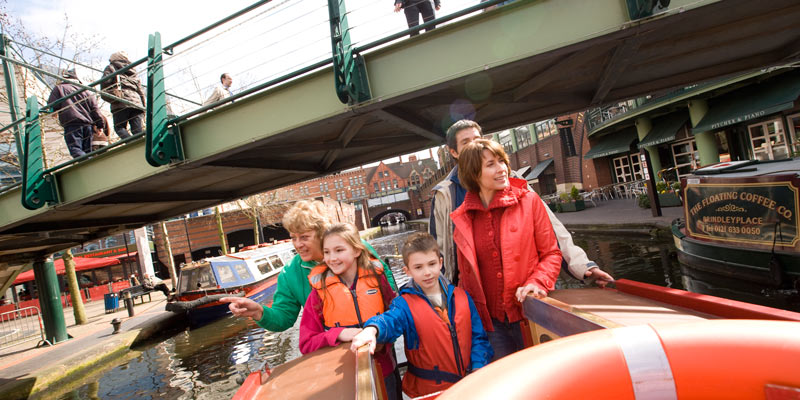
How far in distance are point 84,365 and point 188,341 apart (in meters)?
1.99

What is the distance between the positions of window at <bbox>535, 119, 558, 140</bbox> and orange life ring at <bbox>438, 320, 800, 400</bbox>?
23024 millimetres

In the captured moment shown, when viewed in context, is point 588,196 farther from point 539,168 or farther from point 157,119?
point 157,119

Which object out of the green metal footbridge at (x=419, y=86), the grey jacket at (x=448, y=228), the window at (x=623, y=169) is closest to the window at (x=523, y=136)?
the window at (x=623, y=169)

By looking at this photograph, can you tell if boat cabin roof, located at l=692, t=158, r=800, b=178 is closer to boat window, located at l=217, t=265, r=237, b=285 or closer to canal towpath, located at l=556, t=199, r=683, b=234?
canal towpath, located at l=556, t=199, r=683, b=234

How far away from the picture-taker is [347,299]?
212cm

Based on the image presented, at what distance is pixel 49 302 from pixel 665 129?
782 inches

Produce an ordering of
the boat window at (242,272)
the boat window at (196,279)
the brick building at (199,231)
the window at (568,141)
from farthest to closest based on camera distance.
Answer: the brick building at (199,231), the window at (568,141), the boat window at (242,272), the boat window at (196,279)

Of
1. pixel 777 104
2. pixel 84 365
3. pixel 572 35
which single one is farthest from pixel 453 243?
pixel 777 104

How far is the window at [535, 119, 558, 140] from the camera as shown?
74.3 feet

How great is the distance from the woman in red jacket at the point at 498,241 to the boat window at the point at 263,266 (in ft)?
39.0

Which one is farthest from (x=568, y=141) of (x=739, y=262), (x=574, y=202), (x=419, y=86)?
(x=419, y=86)

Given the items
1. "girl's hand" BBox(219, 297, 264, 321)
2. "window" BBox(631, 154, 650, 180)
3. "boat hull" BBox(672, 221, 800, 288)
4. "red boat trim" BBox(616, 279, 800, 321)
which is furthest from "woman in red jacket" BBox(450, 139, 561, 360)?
"window" BBox(631, 154, 650, 180)

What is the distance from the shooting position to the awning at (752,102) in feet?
33.7

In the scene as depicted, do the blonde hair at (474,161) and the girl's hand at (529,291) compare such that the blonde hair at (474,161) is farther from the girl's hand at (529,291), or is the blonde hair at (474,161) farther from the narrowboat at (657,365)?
the narrowboat at (657,365)
